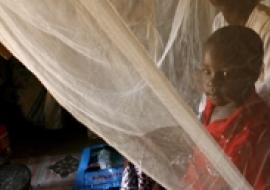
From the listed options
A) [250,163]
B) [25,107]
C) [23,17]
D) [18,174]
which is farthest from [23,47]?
[25,107]

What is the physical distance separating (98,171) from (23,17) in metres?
1.33

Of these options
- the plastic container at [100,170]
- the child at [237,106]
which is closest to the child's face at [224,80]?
the child at [237,106]

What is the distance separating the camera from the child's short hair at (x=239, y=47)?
67cm

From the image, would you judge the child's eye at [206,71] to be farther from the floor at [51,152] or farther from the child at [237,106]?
the floor at [51,152]

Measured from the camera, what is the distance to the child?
674 mm

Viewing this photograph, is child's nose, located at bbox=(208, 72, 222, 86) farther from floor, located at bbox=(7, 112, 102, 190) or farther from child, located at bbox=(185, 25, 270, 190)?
floor, located at bbox=(7, 112, 102, 190)

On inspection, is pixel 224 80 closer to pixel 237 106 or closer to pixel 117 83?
pixel 237 106

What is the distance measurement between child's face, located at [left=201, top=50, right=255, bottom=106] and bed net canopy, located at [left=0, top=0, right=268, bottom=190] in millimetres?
40

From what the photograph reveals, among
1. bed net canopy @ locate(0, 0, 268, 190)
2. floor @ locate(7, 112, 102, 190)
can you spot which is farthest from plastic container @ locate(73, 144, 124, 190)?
bed net canopy @ locate(0, 0, 268, 190)

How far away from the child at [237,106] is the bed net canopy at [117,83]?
0.02 metres

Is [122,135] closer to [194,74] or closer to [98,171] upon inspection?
[194,74]

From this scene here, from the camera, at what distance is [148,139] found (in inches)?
28.0

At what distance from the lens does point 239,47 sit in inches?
26.1

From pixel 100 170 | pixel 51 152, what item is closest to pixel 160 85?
pixel 100 170
